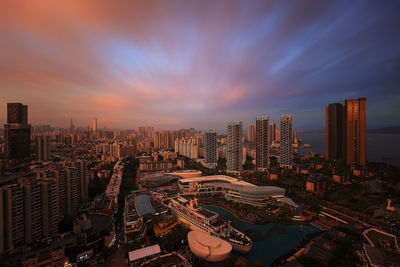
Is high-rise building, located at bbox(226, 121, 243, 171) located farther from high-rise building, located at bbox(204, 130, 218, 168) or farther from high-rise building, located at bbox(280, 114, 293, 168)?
high-rise building, located at bbox(280, 114, 293, 168)

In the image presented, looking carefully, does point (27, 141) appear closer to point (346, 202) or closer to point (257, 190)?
point (257, 190)

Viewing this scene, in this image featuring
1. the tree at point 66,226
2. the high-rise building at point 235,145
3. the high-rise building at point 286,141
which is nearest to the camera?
the tree at point 66,226

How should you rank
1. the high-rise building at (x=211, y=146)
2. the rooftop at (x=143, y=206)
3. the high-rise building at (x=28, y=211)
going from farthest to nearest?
the high-rise building at (x=211, y=146), the rooftop at (x=143, y=206), the high-rise building at (x=28, y=211)

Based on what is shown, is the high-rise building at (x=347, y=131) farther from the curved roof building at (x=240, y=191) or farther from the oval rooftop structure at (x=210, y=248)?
the oval rooftop structure at (x=210, y=248)

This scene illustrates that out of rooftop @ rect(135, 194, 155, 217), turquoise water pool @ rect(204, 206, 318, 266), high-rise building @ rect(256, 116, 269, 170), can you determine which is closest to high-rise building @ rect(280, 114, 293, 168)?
high-rise building @ rect(256, 116, 269, 170)

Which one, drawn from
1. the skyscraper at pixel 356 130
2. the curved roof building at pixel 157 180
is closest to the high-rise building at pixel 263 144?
the skyscraper at pixel 356 130

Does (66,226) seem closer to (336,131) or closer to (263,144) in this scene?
(263,144)

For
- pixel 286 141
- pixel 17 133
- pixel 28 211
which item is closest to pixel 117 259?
pixel 28 211
